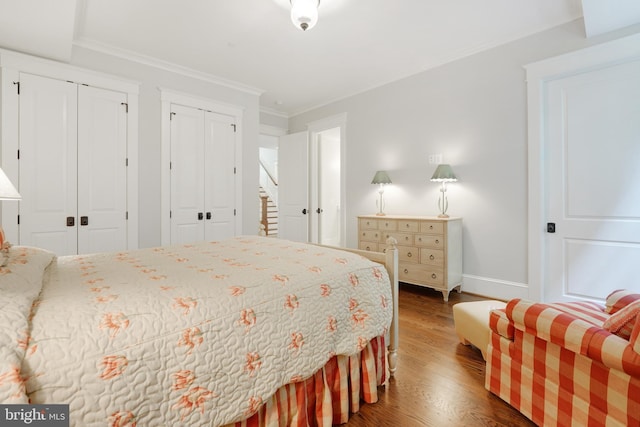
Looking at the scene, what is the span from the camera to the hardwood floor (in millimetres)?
1462

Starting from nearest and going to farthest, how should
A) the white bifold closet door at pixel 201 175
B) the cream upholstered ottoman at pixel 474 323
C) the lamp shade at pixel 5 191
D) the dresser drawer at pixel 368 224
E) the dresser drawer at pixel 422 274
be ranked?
the lamp shade at pixel 5 191
the cream upholstered ottoman at pixel 474 323
the dresser drawer at pixel 422 274
the white bifold closet door at pixel 201 175
the dresser drawer at pixel 368 224

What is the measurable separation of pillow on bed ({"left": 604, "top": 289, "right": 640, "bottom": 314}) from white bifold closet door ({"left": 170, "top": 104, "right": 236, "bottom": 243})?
3.89m

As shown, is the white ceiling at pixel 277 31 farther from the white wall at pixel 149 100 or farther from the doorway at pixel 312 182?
the doorway at pixel 312 182

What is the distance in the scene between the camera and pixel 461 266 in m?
3.47

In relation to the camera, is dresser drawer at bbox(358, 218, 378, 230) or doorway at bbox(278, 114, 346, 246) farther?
doorway at bbox(278, 114, 346, 246)

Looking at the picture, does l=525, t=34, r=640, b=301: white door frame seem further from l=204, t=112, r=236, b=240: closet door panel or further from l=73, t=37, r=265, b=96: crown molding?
l=204, t=112, r=236, b=240: closet door panel

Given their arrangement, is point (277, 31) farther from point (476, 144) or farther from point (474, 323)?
point (474, 323)

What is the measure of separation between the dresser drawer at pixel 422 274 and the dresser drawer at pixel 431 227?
0.40m

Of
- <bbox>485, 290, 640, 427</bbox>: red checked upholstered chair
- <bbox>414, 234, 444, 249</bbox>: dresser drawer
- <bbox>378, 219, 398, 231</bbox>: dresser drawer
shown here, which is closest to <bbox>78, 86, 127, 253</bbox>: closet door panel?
<bbox>378, 219, 398, 231</bbox>: dresser drawer

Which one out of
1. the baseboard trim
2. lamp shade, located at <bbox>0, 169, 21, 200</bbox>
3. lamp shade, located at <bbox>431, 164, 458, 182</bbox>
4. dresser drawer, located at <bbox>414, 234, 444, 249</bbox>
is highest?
lamp shade, located at <bbox>431, 164, 458, 182</bbox>

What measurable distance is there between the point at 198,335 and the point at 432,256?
2.88 m

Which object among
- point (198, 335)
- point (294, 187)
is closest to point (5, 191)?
point (198, 335)

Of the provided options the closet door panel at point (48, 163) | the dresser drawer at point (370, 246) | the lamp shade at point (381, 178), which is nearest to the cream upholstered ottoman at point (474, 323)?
Answer: the dresser drawer at point (370, 246)

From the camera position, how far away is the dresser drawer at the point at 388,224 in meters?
3.65
